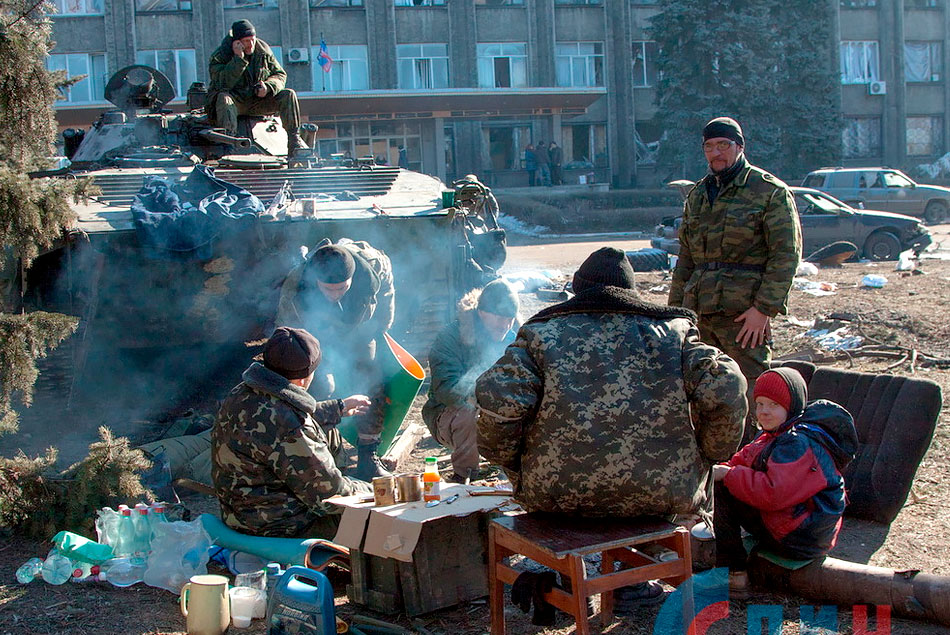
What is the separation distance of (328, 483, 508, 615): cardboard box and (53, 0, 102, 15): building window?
29423 mm

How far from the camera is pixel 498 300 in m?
4.98

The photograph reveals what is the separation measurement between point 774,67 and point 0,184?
2973 centimetres

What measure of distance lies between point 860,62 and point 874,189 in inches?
606

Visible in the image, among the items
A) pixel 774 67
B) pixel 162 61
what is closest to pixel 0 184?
pixel 162 61

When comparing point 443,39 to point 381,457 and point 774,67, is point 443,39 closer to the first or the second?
point 774,67

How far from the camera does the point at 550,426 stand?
10.4 ft

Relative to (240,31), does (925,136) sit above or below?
above

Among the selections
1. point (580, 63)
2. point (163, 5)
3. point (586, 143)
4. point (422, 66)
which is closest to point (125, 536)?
point (422, 66)

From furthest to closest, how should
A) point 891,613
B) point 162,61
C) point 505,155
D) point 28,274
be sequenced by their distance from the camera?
point 505,155 < point 162,61 < point 28,274 < point 891,613

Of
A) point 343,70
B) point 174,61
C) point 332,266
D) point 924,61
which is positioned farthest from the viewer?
point 924,61

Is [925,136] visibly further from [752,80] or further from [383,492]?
[383,492]

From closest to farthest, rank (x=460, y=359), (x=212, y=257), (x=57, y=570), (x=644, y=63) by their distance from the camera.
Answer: (x=57, y=570), (x=460, y=359), (x=212, y=257), (x=644, y=63)

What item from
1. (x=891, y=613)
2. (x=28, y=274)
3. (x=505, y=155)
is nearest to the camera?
(x=891, y=613)

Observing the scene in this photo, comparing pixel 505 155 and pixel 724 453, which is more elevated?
pixel 505 155
